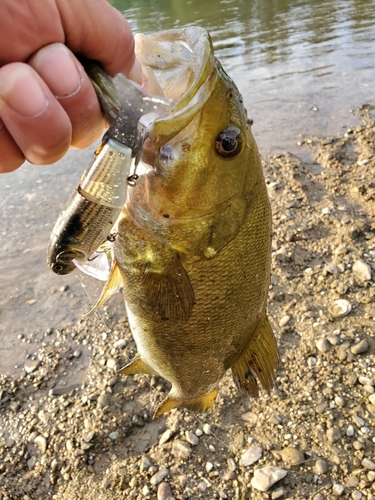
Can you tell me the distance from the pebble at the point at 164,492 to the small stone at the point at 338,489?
976 millimetres

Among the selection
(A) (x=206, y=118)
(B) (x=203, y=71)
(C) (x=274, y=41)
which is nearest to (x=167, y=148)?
(A) (x=206, y=118)

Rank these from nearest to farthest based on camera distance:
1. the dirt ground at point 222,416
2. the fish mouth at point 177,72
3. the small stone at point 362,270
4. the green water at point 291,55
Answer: the fish mouth at point 177,72, the dirt ground at point 222,416, the small stone at point 362,270, the green water at point 291,55

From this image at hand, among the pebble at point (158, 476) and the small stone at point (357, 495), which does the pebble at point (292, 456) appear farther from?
the pebble at point (158, 476)

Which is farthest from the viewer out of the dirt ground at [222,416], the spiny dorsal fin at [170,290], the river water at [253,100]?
the river water at [253,100]

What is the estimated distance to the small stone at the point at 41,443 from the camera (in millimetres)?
2951

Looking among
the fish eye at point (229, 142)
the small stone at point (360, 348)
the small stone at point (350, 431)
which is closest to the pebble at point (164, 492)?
the small stone at point (350, 431)

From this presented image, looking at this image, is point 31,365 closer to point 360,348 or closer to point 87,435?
A: point 87,435

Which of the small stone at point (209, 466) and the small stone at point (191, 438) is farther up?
the small stone at point (191, 438)

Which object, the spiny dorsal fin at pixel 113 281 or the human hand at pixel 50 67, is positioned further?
the spiny dorsal fin at pixel 113 281

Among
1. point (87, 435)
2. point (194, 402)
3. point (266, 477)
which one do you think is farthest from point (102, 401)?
point (266, 477)

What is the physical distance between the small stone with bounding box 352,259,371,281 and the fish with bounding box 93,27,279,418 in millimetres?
2061

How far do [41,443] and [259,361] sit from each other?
71.5 inches

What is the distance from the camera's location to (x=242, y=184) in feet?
5.58

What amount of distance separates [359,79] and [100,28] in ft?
29.1
